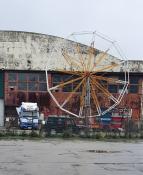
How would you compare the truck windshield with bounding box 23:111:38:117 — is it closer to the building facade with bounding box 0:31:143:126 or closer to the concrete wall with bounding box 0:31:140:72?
the building facade with bounding box 0:31:143:126

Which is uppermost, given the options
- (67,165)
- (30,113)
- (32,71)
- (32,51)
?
(32,51)

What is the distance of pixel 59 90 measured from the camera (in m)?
79.9

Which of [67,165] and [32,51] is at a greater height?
[32,51]

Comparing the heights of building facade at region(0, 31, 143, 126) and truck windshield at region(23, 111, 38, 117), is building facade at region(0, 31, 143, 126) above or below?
above

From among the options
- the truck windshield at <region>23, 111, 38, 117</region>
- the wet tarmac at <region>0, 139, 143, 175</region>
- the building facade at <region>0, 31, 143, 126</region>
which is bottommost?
the wet tarmac at <region>0, 139, 143, 175</region>

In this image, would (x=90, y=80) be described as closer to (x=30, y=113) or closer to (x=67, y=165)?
(x=30, y=113)

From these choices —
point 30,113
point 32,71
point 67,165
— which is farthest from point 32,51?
point 67,165

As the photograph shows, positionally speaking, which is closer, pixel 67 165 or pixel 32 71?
pixel 67 165

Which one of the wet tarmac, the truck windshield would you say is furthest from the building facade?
the wet tarmac

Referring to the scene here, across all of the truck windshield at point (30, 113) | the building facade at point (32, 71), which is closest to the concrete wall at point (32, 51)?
the building facade at point (32, 71)

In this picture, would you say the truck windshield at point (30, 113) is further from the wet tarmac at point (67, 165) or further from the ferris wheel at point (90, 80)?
the wet tarmac at point (67, 165)

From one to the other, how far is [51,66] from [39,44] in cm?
357

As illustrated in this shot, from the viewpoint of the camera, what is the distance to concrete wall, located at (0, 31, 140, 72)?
261 ft

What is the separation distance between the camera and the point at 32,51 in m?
80.2
